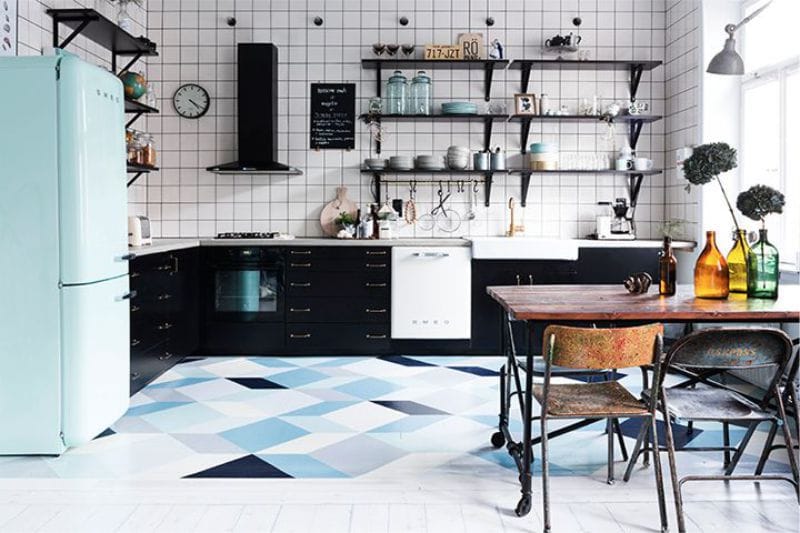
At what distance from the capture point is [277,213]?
614 cm

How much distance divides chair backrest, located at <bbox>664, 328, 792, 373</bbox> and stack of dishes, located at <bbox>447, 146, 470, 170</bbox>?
3.56 m

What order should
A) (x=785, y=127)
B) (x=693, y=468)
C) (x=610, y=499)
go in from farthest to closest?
(x=785, y=127)
(x=693, y=468)
(x=610, y=499)

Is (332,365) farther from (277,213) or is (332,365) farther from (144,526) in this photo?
(144,526)

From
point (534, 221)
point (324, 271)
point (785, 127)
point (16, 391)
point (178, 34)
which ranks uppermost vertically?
point (178, 34)

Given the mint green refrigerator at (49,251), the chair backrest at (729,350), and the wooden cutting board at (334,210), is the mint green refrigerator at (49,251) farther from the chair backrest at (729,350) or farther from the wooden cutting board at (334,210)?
the wooden cutting board at (334,210)

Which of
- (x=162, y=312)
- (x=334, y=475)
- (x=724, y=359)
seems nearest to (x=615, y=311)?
(x=724, y=359)

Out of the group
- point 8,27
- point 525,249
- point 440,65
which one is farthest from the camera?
point 440,65

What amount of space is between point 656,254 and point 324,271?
8.21 feet

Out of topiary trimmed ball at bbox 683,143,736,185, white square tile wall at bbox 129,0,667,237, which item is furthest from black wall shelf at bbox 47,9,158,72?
topiary trimmed ball at bbox 683,143,736,185

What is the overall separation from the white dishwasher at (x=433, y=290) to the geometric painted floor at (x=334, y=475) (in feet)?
3.67

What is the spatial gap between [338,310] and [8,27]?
2.81m

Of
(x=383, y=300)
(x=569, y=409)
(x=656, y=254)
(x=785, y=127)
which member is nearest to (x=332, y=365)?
(x=383, y=300)

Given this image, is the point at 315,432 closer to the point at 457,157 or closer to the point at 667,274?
the point at 667,274

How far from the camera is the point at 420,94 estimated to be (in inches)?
233
